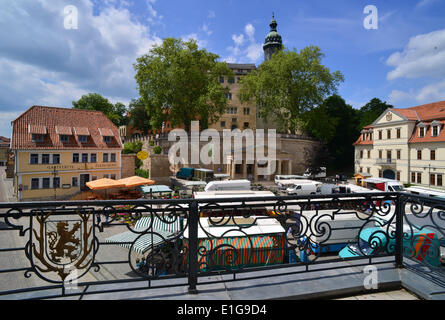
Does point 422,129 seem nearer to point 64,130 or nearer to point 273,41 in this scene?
point 273,41

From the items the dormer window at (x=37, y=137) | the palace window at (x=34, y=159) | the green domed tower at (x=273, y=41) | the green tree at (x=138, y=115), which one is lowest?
the palace window at (x=34, y=159)

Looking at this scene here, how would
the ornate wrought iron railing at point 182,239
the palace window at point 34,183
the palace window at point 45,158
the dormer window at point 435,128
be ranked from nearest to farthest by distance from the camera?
1. the ornate wrought iron railing at point 182,239
2. the palace window at point 34,183
3. the palace window at point 45,158
4. the dormer window at point 435,128

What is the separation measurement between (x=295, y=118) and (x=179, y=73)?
2149cm

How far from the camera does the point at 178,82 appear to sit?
129 ft

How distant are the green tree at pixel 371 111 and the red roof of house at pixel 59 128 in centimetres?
4891

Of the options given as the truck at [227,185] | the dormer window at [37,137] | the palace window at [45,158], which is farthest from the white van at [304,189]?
the dormer window at [37,137]

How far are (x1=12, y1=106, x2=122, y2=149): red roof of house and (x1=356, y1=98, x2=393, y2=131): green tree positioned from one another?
48911 mm

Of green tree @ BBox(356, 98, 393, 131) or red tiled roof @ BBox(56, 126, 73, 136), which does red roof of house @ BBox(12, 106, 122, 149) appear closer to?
red tiled roof @ BBox(56, 126, 73, 136)

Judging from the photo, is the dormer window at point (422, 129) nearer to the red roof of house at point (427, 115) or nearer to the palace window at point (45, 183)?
the red roof of house at point (427, 115)

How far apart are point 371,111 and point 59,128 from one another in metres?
58.3

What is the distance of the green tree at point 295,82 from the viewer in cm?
4381

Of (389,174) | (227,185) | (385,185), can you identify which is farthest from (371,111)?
(227,185)

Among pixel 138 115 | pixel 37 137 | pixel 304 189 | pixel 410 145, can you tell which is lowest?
pixel 304 189
